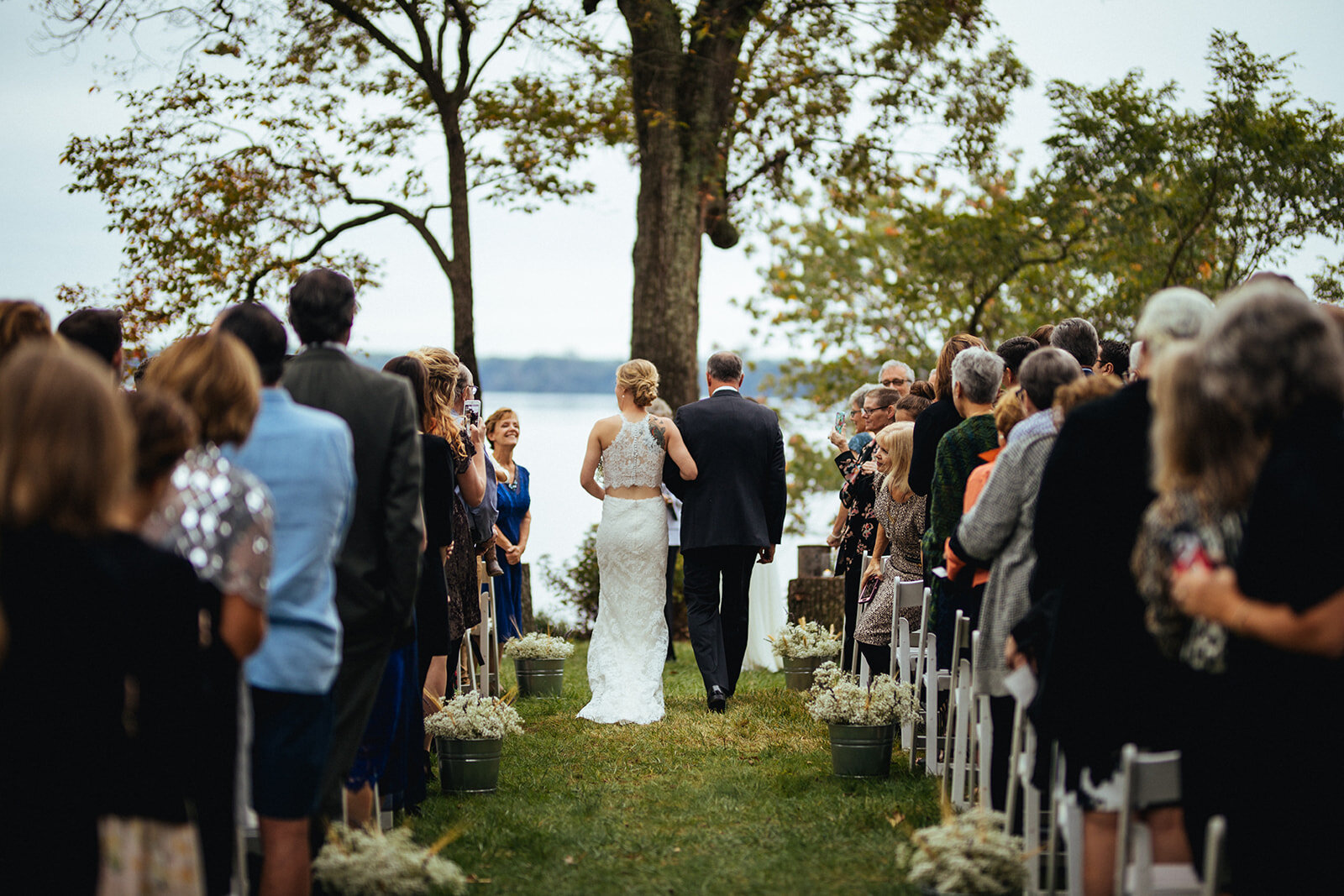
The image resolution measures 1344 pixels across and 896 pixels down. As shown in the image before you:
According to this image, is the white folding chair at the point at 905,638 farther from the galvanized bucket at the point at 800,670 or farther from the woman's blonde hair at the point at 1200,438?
the woman's blonde hair at the point at 1200,438

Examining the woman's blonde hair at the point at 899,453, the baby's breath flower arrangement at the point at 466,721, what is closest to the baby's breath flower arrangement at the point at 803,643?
the woman's blonde hair at the point at 899,453

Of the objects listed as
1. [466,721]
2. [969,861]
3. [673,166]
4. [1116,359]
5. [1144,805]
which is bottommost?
[466,721]

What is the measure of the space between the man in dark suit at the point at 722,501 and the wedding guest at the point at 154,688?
5690 millimetres

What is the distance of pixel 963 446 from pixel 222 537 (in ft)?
11.4

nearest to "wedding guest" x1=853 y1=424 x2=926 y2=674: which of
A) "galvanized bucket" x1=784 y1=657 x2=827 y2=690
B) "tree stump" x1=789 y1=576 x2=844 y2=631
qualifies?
"galvanized bucket" x1=784 y1=657 x2=827 y2=690

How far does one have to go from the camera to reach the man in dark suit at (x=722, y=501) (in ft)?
27.3

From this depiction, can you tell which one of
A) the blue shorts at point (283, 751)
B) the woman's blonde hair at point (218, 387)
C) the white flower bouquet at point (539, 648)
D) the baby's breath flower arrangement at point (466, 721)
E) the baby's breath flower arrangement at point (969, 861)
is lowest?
the white flower bouquet at point (539, 648)

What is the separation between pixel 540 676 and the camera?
911cm

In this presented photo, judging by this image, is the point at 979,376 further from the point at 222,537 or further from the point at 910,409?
the point at 222,537

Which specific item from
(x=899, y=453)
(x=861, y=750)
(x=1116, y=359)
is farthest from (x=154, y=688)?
(x=1116, y=359)

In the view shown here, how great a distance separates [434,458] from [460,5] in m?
9.02

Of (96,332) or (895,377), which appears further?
(895,377)

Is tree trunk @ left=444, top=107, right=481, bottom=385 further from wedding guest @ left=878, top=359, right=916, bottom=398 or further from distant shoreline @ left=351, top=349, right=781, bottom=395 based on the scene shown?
distant shoreline @ left=351, top=349, right=781, bottom=395

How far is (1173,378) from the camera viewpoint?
270 centimetres
